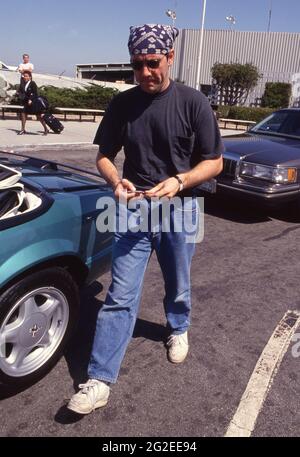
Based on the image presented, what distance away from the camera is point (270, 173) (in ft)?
18.4

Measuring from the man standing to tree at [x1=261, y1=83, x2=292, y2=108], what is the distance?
118 ft

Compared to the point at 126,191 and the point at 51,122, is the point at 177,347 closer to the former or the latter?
the point at 126,191

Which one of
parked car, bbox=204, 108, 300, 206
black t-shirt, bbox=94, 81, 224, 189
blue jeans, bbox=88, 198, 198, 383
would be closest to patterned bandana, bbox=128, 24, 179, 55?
black t-shirt, bbox=94, 81, 224, 189

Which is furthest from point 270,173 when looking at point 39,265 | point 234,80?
point 234,80

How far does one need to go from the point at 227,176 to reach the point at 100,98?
15695mm

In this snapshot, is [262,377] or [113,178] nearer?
[113,178]

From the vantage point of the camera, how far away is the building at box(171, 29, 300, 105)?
4069 centimetres

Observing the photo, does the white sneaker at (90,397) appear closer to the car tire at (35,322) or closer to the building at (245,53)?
the car tire at (35,322)

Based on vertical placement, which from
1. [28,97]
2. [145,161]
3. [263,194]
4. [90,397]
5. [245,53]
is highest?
[245,53]

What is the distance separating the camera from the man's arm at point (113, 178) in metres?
2.27

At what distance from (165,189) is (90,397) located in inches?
46.4

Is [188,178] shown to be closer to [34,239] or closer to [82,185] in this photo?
[34,239]

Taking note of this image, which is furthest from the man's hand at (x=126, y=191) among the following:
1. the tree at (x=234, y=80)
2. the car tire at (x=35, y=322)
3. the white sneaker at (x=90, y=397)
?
the tree at (x=234, y=80)

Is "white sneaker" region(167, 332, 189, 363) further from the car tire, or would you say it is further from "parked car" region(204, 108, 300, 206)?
"parked car" region(204, 108, 300, 206)
